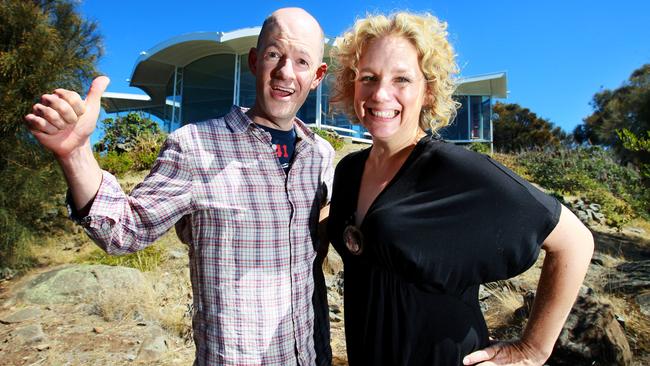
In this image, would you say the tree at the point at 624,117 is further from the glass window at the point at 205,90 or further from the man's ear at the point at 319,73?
the glass window at the point at 205,90

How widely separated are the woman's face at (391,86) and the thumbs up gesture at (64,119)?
0.92 m

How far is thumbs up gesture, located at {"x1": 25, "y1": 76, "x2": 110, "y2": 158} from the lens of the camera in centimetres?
113

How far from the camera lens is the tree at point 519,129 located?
90.1 ft

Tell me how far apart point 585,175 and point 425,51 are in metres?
12.7

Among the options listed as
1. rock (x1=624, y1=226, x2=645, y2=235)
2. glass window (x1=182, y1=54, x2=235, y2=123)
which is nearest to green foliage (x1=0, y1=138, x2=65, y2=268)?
rock (x1=624, y1=226, x2=645, y2=235)

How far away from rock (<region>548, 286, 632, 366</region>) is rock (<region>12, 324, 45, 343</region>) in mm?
4484

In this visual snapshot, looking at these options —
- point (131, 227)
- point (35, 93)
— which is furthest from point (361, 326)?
point (35, 93)

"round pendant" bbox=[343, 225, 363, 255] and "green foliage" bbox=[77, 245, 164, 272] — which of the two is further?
A: "green foliage" bbox=[77, 245, 164, 272]

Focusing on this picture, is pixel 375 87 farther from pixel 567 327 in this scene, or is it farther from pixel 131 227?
pixel 567 327

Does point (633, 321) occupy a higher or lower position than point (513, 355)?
lower

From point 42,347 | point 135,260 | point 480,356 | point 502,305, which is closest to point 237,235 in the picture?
point 480,356

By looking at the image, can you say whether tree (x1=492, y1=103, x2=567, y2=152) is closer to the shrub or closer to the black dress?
the shrub

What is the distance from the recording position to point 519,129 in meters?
28.4

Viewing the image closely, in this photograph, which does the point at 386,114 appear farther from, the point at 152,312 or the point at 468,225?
the point at 152,312
